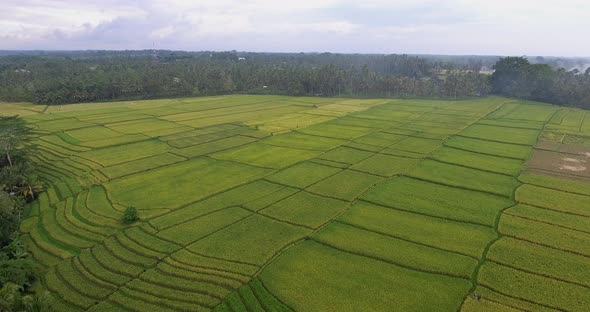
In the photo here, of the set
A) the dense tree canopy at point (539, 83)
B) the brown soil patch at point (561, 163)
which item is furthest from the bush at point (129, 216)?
the dense tree canopy at point (539, 83)

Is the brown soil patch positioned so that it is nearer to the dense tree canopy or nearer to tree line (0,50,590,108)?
the dense tree canopy

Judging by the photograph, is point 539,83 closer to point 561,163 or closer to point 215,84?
point 561,163

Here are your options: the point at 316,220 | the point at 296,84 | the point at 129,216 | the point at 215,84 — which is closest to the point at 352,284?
the point at 316,220

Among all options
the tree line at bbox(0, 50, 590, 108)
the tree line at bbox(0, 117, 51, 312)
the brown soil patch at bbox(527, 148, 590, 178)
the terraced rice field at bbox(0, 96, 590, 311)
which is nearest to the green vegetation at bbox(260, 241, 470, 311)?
the terraced rice field at bbox(0, 96, 590, 311)

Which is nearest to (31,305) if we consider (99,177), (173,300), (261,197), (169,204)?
(173,300)

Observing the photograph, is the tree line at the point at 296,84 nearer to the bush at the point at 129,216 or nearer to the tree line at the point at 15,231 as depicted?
the tree line at the point at 15,231
